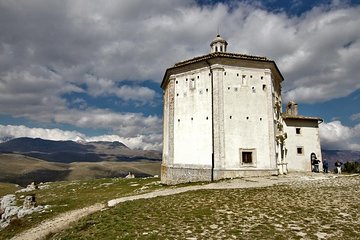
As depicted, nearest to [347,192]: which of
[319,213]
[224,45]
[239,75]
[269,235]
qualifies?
[319,213]

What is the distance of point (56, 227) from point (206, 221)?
1054 centimetres

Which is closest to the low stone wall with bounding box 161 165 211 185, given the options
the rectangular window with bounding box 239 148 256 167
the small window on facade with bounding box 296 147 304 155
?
the rectangular window with bounding box 239 148 256 167

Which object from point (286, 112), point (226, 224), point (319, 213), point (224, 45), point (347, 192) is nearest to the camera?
point (226, 224)

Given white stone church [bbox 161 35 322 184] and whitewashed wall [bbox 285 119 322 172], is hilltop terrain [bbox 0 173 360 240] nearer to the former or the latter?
white stone church [bbox 161 35 322 184]

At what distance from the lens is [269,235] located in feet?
37.9

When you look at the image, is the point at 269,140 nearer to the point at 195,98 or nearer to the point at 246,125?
the point at 246,125

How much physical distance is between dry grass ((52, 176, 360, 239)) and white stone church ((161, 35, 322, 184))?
10.5m

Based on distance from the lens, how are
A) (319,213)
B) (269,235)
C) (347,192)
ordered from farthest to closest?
(347,192) → (319,213) → (269,235)

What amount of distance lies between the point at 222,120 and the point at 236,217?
17.9 meters

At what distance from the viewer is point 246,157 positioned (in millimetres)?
31594

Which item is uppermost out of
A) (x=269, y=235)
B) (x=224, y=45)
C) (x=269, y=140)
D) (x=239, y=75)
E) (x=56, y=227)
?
(x=224, y=45)

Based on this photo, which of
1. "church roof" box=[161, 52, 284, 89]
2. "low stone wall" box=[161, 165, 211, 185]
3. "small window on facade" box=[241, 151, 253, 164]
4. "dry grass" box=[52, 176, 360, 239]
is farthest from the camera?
"church roof" box=[161, 52, 284, 89]

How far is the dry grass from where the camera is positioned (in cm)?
1202

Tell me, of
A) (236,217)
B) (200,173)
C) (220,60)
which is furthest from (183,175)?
(236,217)
